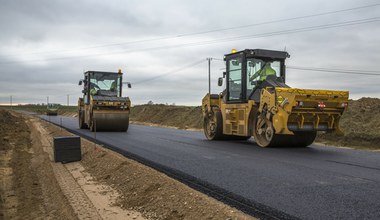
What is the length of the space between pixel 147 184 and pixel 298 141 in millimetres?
6700

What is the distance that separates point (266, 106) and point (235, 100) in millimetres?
1906

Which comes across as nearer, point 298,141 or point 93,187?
point 93,187

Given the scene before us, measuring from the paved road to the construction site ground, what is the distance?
0.73 meters

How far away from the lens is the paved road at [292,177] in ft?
16.1

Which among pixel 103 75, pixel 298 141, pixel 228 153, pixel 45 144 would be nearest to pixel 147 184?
pixel 228 153

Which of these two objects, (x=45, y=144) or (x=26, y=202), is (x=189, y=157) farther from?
(x=45, y=144)

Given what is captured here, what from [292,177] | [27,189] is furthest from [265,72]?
[27,189]

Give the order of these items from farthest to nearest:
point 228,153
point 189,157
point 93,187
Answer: point 228,153
point 189,157
point 93,187

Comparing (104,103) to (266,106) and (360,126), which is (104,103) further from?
(360,126)

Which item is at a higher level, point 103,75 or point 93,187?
point 103,75

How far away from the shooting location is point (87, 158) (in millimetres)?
10781

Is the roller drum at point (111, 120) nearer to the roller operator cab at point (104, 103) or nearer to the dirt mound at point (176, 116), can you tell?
the roller operator cab at point (104, 103)

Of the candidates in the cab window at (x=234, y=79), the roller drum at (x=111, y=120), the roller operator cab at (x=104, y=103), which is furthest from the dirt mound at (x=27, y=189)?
the roller operator cab at (x=104, y=103)

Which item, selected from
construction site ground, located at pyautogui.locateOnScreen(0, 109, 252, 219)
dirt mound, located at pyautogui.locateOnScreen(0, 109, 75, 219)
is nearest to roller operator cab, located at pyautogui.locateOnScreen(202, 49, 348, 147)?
construction site ground, located at pyautogui.locateOnScreen(0, 109, 252, 219)
